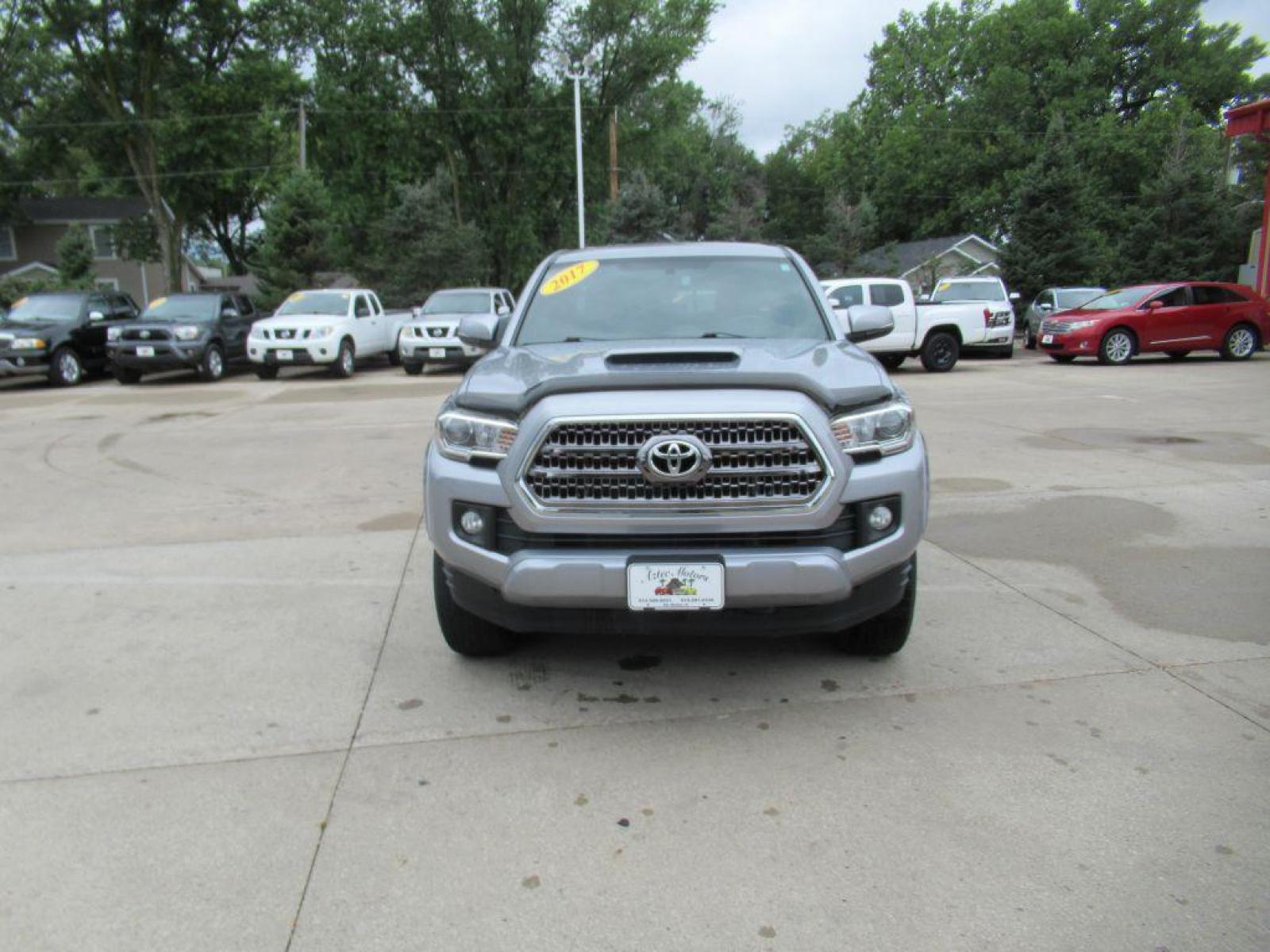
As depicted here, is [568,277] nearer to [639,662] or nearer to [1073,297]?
[639,662]

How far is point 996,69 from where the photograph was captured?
49.9 m

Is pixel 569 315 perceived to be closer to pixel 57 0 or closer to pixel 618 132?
pixel 57 0

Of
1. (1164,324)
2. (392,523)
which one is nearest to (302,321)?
(392,523)

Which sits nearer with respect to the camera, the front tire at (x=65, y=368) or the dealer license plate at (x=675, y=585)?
the dealer license plate at (x=675, y=585)

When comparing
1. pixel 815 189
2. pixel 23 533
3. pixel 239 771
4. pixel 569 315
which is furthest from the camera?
pixel 815 189

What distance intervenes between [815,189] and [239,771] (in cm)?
6118

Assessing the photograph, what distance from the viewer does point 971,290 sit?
21.0 meters

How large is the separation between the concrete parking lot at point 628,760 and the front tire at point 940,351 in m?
12.3

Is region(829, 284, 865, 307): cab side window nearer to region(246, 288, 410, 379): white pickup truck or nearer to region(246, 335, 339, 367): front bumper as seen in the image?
region(246, 288, 410, 379): white pickup truck

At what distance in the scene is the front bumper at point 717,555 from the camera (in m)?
3.35

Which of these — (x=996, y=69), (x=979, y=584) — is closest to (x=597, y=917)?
(x=979, y=584)

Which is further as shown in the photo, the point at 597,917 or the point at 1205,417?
the point at 1205,417

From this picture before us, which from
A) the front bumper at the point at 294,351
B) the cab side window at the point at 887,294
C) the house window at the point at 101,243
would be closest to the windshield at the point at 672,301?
the cab side window at the point at 887,294

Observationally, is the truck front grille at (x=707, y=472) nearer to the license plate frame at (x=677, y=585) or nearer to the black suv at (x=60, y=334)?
the license plate frame at (x=677, y=585)
